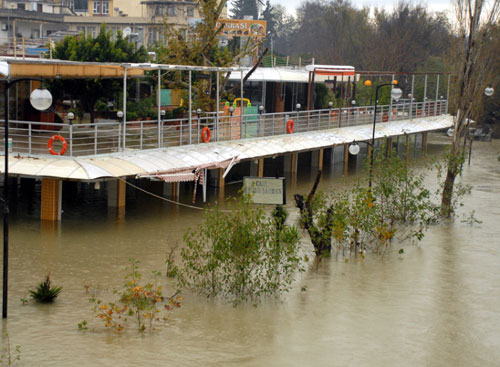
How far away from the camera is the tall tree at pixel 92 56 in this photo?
2933 cm

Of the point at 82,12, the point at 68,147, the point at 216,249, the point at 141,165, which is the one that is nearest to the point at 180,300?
the point at 216,249

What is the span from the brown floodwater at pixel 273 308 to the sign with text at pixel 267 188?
2128mm

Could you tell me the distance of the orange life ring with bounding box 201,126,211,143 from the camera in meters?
27.9

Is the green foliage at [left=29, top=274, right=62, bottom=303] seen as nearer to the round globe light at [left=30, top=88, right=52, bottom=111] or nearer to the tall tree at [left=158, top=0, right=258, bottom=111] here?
the round globe light at [left=30, top=88, right=52, bottom=111]

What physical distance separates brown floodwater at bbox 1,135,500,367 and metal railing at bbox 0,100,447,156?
2220mm

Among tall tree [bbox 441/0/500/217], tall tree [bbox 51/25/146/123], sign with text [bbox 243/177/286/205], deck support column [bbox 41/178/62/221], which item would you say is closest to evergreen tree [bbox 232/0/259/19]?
tall tree [bbox 51/25/146/123]

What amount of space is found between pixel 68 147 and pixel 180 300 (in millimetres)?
8822

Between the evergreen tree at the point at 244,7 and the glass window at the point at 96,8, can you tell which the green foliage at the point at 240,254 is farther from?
the evergreen tree at the point at 244,7

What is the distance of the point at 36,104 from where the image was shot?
14797 mm

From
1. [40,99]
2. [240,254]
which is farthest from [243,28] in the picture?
[40,99]

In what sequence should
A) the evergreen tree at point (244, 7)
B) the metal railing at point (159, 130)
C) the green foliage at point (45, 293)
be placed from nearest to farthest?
the green foliage at point (45, 293)
the metal railing at point (159, 130)
the evergreen tree at point (244, 7)

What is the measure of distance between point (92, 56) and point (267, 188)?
1858 centimetres

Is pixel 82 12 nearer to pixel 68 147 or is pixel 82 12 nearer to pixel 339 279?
pixel 68 147

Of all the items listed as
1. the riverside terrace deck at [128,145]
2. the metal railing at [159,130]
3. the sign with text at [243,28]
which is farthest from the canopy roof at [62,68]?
the sign with text at [243,28]
